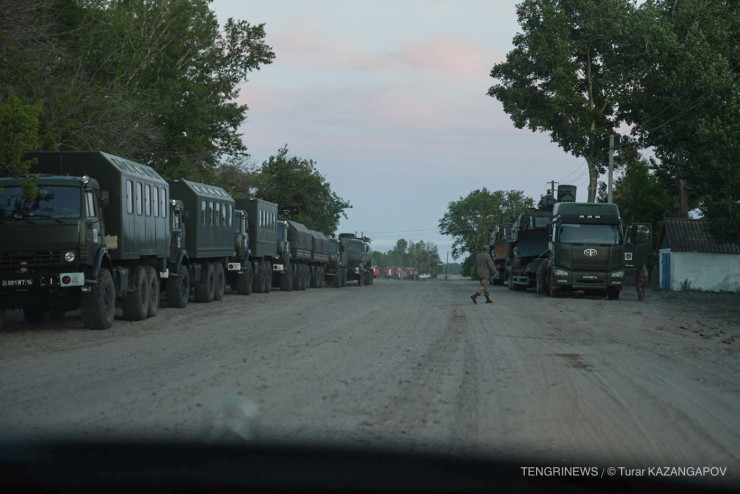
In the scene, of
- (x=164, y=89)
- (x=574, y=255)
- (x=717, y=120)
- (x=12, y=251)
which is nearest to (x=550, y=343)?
(x=12, y=251)

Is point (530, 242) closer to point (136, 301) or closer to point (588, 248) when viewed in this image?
point (588, 248)

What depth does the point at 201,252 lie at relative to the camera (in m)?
25.8

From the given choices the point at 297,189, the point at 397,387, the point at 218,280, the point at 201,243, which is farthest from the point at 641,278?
the point at 297,189

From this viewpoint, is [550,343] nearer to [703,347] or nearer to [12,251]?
[703,347]

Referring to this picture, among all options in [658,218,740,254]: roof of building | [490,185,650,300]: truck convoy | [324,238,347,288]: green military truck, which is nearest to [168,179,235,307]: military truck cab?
[490,185,650,300]: truck convoy

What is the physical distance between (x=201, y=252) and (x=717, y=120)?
78.1 ft

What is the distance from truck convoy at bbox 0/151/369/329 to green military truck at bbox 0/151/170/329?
18 mm

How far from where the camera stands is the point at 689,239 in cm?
5338

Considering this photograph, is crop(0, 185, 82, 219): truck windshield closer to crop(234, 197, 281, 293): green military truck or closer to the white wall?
crop(234, 197, 281, 293): green military truck

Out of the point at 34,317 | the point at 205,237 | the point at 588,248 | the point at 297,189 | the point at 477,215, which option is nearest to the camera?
the point at 34,317

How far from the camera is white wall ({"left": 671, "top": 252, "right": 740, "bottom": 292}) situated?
53375 millimetres

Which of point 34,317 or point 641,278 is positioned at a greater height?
point 641,278

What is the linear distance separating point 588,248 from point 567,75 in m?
20.1

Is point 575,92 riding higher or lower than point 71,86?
higher
